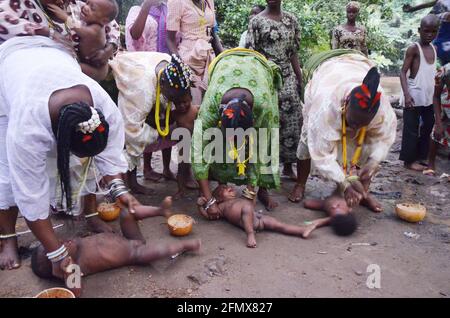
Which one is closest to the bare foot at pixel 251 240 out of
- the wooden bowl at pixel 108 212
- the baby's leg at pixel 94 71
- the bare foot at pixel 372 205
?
the wooden bowl at pixel 108 212

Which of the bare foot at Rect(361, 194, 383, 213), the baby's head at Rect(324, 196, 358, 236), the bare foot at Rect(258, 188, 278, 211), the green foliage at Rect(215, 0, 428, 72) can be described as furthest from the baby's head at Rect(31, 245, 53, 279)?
the green foliage at Rect(215, 0, 428, 72)

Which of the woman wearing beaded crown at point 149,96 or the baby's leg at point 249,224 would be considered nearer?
the baby's leg at point 249,224

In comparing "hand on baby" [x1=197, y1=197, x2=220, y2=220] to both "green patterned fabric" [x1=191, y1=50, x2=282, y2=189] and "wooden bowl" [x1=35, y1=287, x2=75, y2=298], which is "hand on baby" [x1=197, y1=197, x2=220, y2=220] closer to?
"green patterned fabric" [x1=191, y1=50, x2=282, y2=189]

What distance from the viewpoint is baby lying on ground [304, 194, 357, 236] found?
137 inches

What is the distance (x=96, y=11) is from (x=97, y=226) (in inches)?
67.9

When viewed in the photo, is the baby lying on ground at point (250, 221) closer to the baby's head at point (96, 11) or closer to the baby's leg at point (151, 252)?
the baby's leg at point (151, 252)

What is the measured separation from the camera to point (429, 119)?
562 centimetres

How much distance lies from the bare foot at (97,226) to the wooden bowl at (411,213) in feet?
8.85

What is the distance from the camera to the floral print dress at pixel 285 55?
441cm

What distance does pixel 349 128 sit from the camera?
347cm

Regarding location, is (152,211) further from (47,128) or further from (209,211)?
(209,211)

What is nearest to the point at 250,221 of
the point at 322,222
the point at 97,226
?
the point at 322,222

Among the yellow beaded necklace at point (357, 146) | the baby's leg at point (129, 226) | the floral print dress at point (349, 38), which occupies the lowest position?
the baby's leg at point (129, 226)

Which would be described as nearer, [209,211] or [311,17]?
[209,211]
